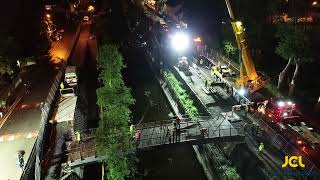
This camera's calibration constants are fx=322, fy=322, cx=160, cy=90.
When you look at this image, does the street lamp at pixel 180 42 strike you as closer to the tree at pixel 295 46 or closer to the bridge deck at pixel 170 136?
the tree at pixel 295 46

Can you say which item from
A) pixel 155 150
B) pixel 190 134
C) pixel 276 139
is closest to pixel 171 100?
pixel 190 134

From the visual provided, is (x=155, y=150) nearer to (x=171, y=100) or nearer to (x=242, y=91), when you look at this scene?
(x=242, y=91)

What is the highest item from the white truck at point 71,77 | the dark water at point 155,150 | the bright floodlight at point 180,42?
the bright floodlight at point 180,42

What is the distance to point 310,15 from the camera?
155 feet

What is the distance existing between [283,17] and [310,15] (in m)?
4.35

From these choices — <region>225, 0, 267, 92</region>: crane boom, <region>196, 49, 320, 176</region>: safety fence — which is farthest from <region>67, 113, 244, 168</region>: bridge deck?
<region>225, 0, 267, 92</region>: crane boom

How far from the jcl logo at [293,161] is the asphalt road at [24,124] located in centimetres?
1806

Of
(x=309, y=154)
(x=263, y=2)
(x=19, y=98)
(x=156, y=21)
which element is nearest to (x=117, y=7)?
(x=156, y=21)

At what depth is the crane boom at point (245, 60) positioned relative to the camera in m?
31.7

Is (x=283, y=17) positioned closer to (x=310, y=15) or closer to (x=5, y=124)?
(x=310, y=15)

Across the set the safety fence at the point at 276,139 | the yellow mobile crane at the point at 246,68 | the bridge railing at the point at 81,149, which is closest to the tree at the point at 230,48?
the safety fence at the point at 276,139

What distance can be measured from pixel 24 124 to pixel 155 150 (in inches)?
470

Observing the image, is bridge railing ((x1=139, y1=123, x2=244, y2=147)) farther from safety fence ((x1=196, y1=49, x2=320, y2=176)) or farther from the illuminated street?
safety fence ((x1=196, y1=49, x2=320, y2=176))

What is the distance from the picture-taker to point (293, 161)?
72.8 ft
